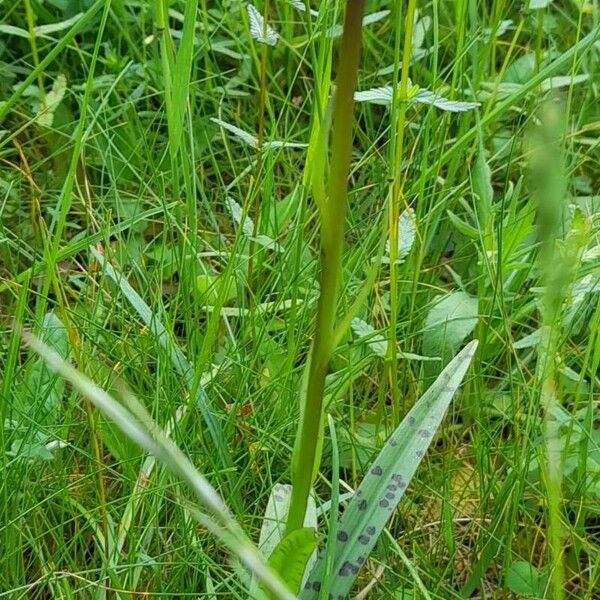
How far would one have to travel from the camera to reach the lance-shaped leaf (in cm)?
84

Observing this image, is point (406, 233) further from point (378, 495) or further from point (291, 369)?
point (378, 495)

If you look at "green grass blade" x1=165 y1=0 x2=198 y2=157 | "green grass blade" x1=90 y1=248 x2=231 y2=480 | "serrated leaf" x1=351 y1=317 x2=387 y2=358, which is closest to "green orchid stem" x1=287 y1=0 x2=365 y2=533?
"green grass blade" x1=90 y1=248 x2=231 y2=480

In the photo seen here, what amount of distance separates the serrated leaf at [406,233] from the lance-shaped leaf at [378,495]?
21 cm

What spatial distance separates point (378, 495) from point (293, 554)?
0.42ft

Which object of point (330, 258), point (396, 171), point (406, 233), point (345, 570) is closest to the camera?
point (330, 258)

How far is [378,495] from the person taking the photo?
0.85 metres

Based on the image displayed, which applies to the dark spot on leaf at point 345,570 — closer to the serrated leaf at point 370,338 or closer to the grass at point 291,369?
the grass at point 291,369

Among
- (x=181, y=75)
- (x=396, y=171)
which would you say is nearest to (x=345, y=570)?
(x=396, y=171)

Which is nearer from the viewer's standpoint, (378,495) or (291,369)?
(378,495)

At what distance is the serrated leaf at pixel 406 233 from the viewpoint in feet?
3.47

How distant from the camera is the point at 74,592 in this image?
0.83 metres

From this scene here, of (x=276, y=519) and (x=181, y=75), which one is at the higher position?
(x=181, y=75)

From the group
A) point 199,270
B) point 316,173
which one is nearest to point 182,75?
point 199,270

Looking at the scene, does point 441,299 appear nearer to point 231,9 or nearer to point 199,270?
point 199,270
